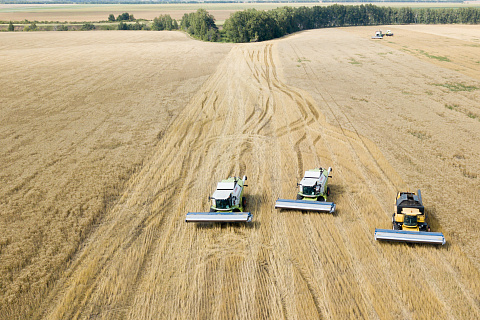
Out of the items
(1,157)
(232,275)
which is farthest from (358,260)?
(1,157)

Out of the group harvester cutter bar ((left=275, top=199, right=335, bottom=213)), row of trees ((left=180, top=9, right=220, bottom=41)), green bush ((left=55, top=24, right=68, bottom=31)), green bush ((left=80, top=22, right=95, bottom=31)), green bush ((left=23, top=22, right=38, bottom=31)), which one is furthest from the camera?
green bush ((left=80, top=22, right=95, bottom=31))

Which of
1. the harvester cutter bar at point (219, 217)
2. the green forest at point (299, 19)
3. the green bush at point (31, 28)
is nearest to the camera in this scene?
the harvester cutter bar at point (219, 217)

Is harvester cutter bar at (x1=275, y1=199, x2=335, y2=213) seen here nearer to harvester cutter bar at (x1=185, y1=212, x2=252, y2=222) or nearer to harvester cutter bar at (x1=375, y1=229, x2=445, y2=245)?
harvester cutter bar at (x1=185, y1=212, x2=252, y2=222)

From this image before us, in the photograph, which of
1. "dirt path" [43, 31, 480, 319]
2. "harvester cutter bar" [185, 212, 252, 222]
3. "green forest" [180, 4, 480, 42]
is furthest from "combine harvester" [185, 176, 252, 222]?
"green forest" [180, 4, 480, 42]

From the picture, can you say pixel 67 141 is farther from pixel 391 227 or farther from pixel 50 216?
pixel 391 227

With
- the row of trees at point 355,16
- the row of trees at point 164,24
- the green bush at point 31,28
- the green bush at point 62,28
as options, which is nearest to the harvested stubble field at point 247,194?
the row of trees at point 355,16

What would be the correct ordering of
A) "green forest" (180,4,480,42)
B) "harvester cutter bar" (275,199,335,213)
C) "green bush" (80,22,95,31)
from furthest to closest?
"green bush" (80,22,95,31), "green forest" (180,4,480,42), "harvester cutter bar" (275,199,335,213)

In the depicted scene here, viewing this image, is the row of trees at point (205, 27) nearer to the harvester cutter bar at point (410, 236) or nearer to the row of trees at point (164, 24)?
the row of trees at point (164, 24)
